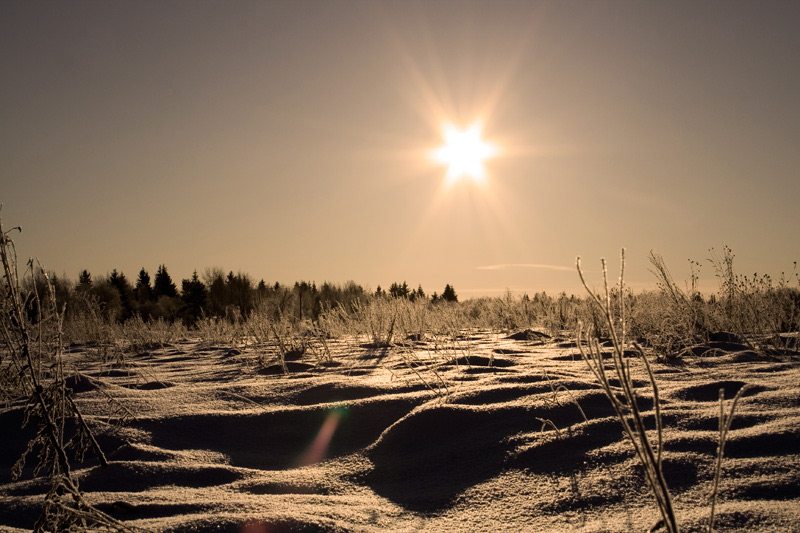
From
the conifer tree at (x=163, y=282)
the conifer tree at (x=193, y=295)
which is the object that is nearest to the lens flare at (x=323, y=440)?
the conifer tree at (x=193, y=295)

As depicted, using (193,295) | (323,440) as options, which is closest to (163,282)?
(193,295)

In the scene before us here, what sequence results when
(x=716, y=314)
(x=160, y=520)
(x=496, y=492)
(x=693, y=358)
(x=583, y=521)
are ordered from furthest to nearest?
(x=716, y=314), (x=693, y=358), (x=496, y=492), (x=160, y=520), (x=583, y=521)

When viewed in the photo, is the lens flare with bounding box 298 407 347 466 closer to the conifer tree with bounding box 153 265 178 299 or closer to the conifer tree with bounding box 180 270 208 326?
the conifer tree with bounding box 180 270 208 326

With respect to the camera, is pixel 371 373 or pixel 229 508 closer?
pixel 229 508

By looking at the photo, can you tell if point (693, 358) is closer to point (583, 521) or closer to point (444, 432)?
point (444, 432)

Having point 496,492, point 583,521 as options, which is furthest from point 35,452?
point 583,521

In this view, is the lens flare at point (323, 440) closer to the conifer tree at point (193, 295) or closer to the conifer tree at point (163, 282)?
the conifer tree at point (193, 295)

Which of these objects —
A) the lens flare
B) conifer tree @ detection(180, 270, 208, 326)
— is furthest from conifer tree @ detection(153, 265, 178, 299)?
the lens flare

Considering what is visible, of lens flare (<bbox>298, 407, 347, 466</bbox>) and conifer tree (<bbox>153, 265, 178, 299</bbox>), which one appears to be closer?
lens flare (<bbox>298, 407, 347, 466</bbox>)

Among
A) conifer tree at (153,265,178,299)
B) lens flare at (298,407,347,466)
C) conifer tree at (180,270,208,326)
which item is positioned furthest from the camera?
conifer tree at (153,265,178,299)

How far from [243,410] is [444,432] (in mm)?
1284

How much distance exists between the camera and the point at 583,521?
1.46m

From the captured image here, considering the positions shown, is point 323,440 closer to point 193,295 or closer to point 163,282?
point 193,295

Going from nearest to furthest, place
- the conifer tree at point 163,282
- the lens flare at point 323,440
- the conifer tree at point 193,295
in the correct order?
the lens flare at point 323,440, the conifer tree at point 193,295, the conifer tree at point 163,282
